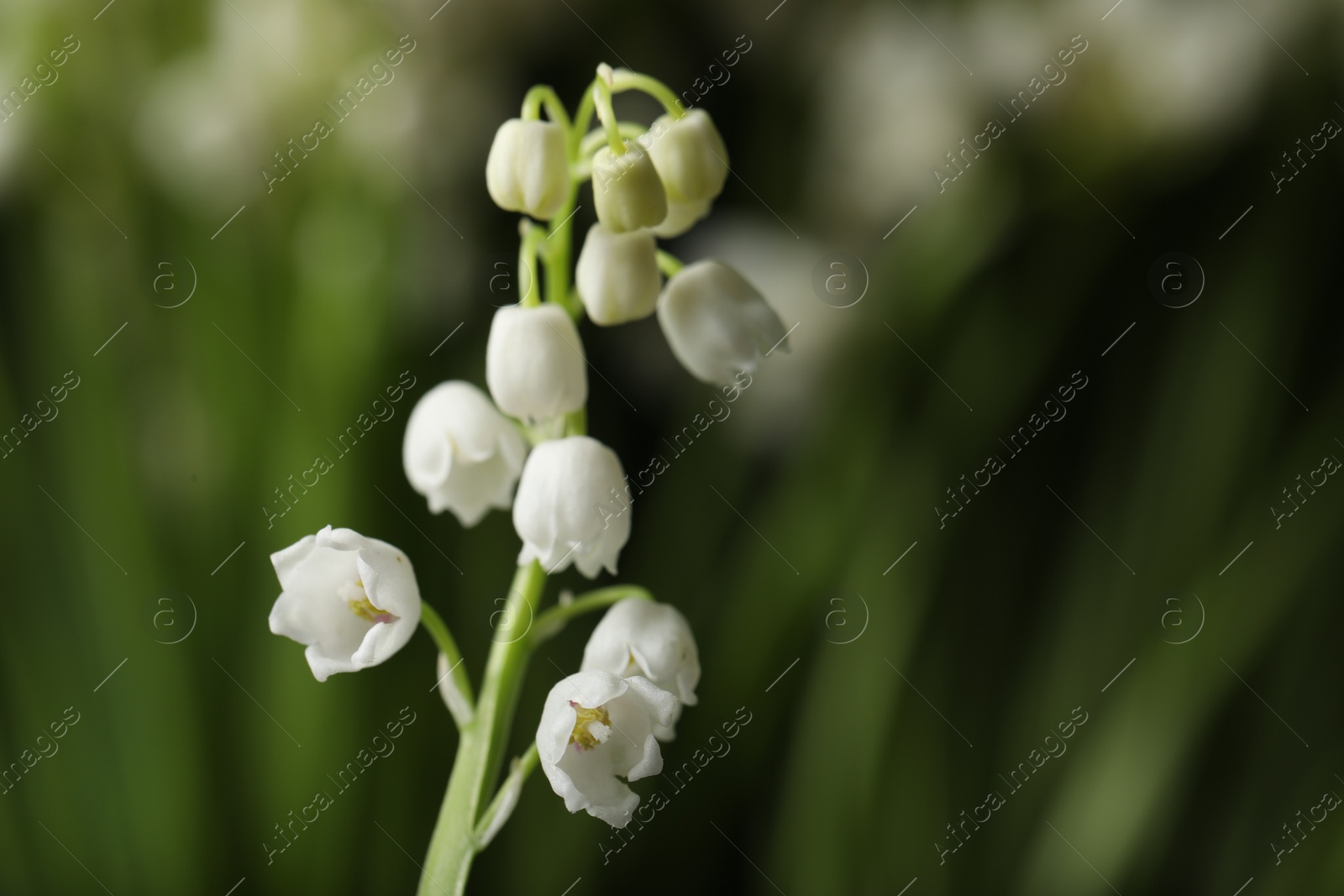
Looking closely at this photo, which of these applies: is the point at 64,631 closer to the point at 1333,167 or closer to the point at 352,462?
the point at 352,462

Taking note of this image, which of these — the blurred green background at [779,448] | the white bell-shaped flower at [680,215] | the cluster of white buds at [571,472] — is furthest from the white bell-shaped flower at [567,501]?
the blurred green background at [779,448]

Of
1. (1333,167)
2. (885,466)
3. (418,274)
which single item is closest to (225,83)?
(418,274)

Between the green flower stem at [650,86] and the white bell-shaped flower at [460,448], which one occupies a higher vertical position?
the green flower stem at [650,86]

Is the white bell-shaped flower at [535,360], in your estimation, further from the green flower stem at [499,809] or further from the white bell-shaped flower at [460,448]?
the green flower stem at [499,809]

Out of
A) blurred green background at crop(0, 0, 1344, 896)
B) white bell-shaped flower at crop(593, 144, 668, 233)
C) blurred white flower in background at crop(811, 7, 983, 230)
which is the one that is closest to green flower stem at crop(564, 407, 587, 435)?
white bell-shaped flower at crop(593, 144, 668, 233)

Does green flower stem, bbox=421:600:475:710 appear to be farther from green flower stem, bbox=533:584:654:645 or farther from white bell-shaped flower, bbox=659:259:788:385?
white bell-shaped flower, bbox=659:259:788:385

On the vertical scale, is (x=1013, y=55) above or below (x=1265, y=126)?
above
